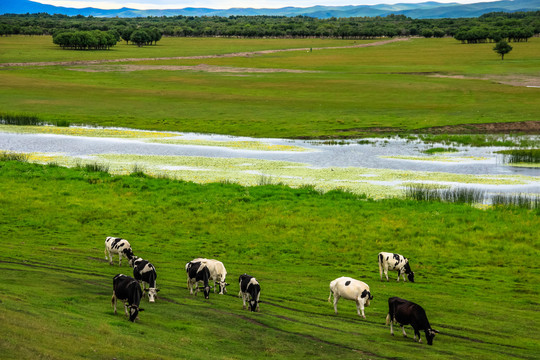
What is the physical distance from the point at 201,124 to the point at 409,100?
35040mm

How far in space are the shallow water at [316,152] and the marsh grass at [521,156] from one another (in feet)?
2.89

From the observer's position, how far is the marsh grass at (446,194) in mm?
→ 43062

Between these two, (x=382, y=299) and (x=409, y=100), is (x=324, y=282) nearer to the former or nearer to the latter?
(x=382, y=299)

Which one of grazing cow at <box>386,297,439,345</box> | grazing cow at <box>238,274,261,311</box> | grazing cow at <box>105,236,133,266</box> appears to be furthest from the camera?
grazing cow at <box>105,236,133,266</box>

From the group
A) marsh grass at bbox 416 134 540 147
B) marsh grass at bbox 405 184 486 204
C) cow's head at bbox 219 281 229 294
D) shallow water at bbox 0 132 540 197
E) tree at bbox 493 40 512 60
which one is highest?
tree at bbox 493 40 512 60

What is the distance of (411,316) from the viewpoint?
1841 centimetres

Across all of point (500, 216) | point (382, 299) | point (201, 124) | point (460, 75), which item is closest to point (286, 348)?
point (382, 299)

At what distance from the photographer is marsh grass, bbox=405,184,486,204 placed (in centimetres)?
4306

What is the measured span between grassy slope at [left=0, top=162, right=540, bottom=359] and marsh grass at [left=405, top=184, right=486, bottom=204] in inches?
124

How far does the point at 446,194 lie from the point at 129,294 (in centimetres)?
3035

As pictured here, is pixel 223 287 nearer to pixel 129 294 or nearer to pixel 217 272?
pixel 217 272

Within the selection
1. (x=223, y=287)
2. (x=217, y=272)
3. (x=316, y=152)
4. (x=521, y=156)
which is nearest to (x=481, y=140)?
(x=521, y=156)

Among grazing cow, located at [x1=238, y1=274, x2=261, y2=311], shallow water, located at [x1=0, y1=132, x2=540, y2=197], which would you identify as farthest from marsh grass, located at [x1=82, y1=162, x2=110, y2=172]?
grazing cow, located at [x1=238, y1=274, x2=261, y2=311]

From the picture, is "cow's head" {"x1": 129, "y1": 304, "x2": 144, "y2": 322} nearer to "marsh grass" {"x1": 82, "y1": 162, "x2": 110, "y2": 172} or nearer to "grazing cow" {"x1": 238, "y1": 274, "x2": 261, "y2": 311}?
"grazing cow" {"x1": 238, "y1": 274, "x2": 261, "y2": 311}
